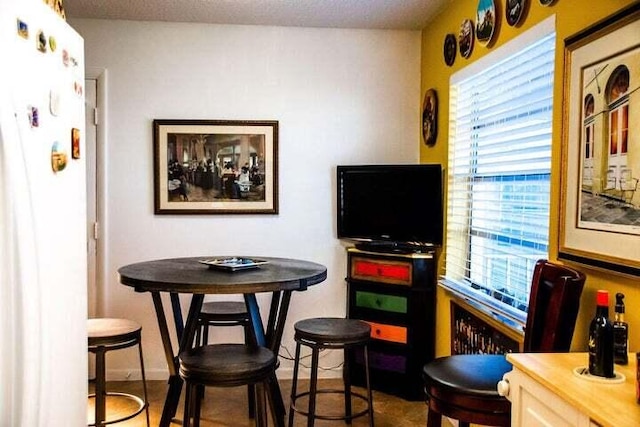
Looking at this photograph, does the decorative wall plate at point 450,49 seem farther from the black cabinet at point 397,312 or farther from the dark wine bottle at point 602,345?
the dark wine bottle at point 602,345

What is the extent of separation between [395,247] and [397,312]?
0.40 meters

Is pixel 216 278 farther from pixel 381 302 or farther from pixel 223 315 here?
pixel 381 302

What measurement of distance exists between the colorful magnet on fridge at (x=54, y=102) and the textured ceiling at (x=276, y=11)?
2.09 metres

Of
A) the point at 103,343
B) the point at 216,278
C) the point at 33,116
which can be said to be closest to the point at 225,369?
the point at 216,278

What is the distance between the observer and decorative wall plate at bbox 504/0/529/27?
2.63 meters

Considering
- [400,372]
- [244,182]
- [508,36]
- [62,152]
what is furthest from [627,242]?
[244,182]

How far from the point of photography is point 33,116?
60.8 inches

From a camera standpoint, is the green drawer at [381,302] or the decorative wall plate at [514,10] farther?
the green drawer at [381,302]

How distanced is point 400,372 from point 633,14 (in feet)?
8.45

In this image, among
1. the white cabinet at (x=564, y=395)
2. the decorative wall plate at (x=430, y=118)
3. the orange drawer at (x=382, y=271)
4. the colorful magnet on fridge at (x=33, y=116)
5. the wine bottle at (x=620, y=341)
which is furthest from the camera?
the decorative wall plate at (x=430, y=118)

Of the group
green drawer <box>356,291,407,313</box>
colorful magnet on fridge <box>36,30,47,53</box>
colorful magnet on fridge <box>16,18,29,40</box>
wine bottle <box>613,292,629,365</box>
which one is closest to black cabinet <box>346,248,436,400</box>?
green drawer <box>356,291,407,313</box>

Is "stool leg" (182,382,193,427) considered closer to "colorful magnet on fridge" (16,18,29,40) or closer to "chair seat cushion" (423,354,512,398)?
"chair seat cushion" (423,354,512,398)

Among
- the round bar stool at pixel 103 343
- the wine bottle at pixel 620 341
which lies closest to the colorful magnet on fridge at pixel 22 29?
the wine bottle at pixel 620 341

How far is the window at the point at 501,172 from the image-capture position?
2.55 metres
